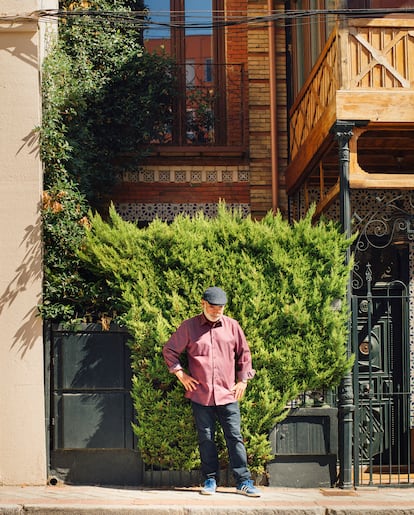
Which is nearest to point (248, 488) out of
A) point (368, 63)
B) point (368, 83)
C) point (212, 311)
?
point (212, 311)

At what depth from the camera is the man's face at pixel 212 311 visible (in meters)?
8.27

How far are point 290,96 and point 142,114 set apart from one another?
2265 mm

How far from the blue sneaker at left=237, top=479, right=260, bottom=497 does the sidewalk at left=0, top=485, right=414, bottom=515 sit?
0.06m

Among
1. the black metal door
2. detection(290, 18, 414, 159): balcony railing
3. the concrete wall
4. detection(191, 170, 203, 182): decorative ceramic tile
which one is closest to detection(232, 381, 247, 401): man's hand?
the concrete wall

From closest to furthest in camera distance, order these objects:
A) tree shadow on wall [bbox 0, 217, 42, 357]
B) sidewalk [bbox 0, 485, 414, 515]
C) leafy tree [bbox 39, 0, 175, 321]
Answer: sidewalk [bbox 0, 485, 414, 515]
tree shadow on wall [bbox 0, 217, 42, 357]
leafy tree [bbox 39, 0, 175, 321]

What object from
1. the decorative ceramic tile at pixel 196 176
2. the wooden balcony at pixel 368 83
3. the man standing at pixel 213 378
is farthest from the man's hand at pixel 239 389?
the decorative ceramic tile at pixel 196 176

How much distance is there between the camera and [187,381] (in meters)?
8.42

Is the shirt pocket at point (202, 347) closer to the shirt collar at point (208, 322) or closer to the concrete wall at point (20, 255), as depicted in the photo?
the shirt collar at point (208, 322)

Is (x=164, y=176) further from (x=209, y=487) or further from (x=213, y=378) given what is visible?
(x=209, y=487)

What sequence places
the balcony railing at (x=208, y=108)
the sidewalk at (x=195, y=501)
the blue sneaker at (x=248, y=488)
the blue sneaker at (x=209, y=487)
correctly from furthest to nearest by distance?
1. the balcony railing at (x=208, y=108)
2. the blue sneaker at (x=209, y=487)
3. the blue sneaker at (x=248, y=488)
4. the sidewalk at (x=195, y=501)

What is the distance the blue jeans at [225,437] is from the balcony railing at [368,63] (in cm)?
338

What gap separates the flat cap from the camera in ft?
27.0

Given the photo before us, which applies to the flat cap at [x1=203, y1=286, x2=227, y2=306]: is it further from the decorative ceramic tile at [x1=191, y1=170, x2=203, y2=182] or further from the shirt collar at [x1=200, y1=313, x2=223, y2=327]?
the decorative ceramic tile at [x1=191, y1=170, x2=203, y2=182]

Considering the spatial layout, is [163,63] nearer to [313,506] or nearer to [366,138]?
[366,138]
